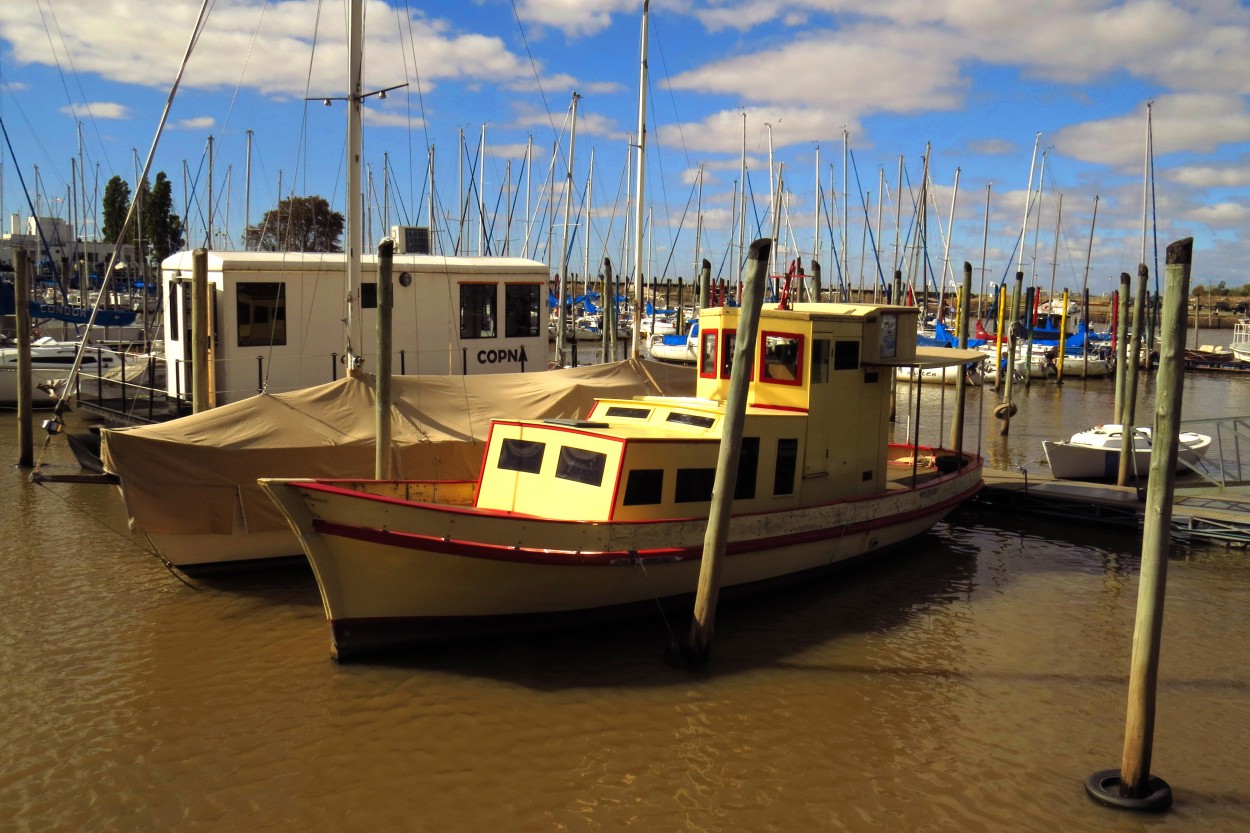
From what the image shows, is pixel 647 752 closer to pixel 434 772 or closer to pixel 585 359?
pixel 434 772

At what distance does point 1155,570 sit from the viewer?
795 centimetres

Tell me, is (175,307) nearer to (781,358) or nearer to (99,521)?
(99,521)

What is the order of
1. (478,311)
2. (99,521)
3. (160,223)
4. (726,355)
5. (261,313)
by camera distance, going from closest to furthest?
(726,355) → (99,521) → (261,313) → (478,311) → (160,223)

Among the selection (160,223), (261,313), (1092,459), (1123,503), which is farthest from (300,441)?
(160,223)

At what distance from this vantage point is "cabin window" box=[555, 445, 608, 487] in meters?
11.7

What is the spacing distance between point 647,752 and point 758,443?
4.81 meters

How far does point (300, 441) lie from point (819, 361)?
739cm

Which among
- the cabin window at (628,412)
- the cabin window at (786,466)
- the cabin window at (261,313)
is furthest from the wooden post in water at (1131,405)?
the cabin window at (261,313)

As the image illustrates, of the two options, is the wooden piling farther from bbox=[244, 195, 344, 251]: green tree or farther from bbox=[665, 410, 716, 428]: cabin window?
bbox=[244, 195, 344, 251]: green tree

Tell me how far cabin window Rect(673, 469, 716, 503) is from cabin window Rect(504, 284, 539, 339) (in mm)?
9405

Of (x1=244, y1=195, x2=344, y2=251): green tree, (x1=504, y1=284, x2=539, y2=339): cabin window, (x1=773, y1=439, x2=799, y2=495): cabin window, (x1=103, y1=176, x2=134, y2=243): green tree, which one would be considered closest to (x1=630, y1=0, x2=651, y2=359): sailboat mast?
(x1=504, y1=284, x2=539, y2=339): cabin window

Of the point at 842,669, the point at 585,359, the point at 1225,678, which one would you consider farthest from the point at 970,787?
the point at 585,359

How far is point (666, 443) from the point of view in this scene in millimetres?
11750

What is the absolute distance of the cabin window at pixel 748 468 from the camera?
41.7ft
